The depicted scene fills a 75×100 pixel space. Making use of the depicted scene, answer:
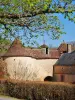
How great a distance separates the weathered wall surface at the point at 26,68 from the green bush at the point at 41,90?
57.6ft

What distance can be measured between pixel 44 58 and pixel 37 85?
30.0m

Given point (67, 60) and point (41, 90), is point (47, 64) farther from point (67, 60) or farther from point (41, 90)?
point (41, 90)

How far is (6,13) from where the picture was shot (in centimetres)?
1227

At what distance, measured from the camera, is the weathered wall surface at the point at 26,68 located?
201 ft

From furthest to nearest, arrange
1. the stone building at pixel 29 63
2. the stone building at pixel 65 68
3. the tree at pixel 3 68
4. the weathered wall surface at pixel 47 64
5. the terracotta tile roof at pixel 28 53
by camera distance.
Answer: the weathered wall surface at pixel 47 64, the stone building at pixel 65 68, the terracotta tile roof at pixel 28 53, the stone building at pixel 29 63, the tree at pixel 3 68

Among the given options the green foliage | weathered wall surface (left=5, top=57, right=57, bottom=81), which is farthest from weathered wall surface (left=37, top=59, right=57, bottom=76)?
the green foliage

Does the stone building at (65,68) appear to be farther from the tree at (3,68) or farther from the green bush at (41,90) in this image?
the green bush at (41,90)

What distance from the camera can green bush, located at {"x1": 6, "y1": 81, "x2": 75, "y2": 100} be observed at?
33750mm

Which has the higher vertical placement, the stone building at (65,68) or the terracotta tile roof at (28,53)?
the terracotta tile roof at (28,53)

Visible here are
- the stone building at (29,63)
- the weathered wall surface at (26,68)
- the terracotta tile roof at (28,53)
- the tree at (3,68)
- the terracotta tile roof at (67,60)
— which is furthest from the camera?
the terracotta tile roof at (67,60)

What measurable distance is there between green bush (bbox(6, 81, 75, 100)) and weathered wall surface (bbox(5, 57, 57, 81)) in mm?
17569

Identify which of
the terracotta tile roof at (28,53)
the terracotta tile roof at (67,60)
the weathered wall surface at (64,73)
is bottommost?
the weathered wall surface at (64,73)

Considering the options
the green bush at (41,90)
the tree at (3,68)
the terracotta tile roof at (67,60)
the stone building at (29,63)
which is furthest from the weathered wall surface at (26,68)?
the green bush at (41,90)

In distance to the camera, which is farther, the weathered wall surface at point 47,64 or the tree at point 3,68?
the weathered wall surface at point 47,64
